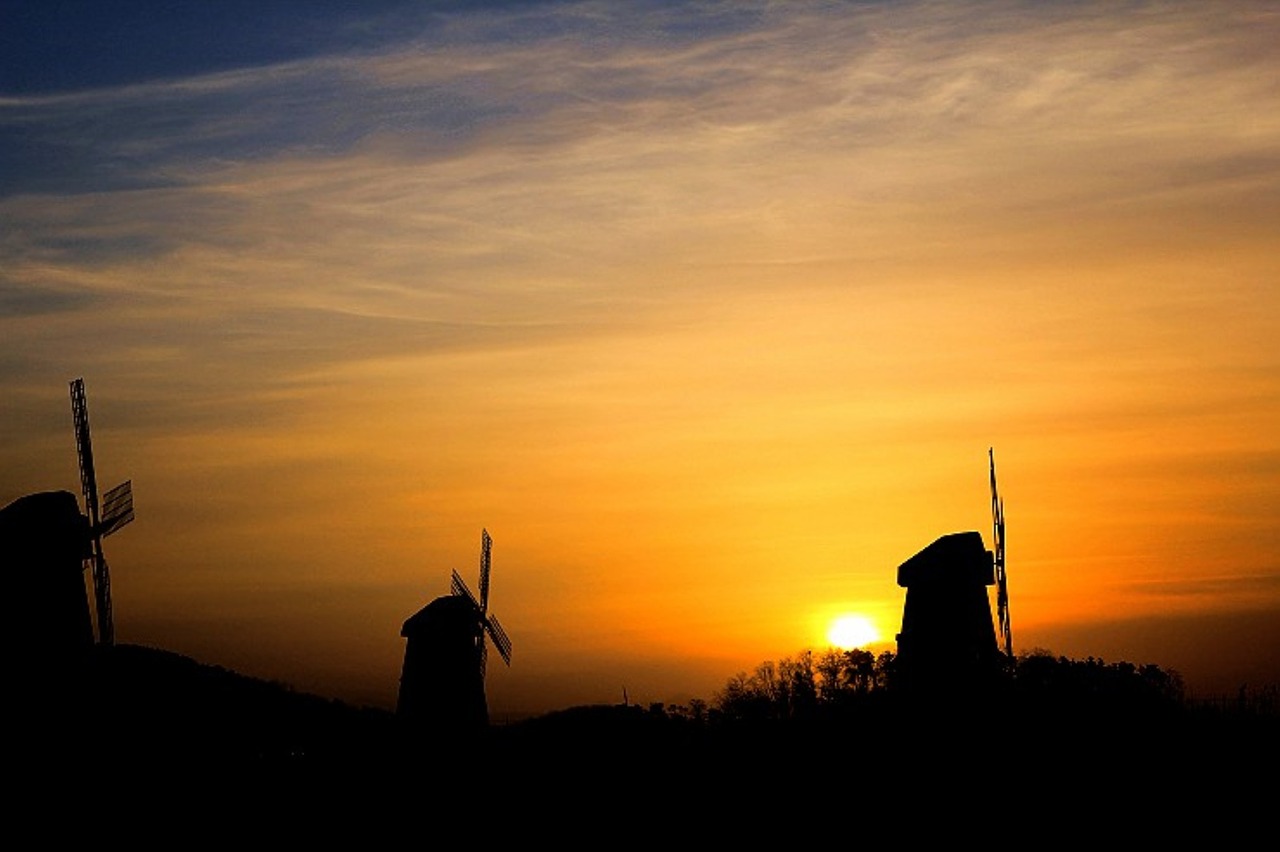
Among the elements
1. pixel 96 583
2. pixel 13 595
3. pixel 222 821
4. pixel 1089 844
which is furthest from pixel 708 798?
pixel 96 583

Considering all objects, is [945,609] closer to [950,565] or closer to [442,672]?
[950,565]

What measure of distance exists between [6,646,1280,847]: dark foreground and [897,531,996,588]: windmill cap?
7.65 m

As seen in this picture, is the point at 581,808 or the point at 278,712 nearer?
the point at 581,808

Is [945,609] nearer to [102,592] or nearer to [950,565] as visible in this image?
[950,565]

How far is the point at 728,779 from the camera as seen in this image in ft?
95.7

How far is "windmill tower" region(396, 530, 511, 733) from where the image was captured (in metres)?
52.8

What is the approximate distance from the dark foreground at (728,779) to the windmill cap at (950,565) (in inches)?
301

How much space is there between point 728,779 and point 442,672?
84.3ft

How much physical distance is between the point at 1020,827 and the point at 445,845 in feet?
32.1

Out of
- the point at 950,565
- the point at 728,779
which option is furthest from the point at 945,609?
the point at 728,779

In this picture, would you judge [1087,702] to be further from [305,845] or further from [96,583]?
[96,583]

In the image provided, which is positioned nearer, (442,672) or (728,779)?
(728,779)

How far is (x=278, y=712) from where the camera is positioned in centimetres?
5941

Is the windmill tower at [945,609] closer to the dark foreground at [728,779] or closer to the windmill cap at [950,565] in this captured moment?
the windmill cap at [950,565]
